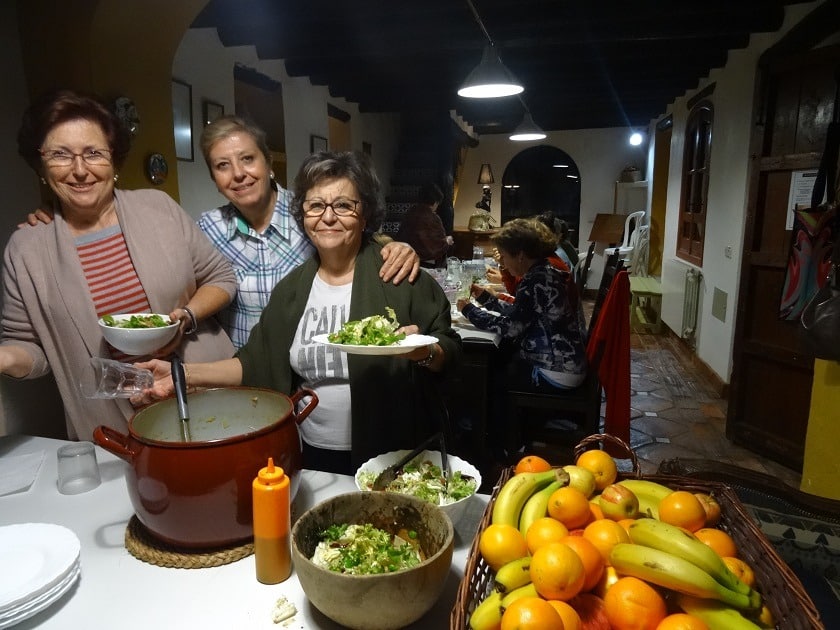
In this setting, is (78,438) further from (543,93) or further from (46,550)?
(543,93)

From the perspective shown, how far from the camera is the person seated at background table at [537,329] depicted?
282 cm

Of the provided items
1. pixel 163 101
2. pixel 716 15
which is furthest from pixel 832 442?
pixel 163 101

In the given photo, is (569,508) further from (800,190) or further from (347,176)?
(800,190)

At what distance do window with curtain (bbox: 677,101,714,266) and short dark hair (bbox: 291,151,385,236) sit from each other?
4.81 meters

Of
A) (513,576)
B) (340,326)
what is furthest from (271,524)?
(340,326)

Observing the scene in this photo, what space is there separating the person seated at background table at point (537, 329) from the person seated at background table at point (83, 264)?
165 cm

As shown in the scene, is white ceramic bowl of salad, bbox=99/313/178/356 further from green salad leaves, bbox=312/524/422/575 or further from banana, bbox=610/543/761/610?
banana, bbox=610/543/761/610

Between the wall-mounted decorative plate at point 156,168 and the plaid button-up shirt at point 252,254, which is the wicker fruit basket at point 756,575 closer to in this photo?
the plaid button-up shirt at point 252,254

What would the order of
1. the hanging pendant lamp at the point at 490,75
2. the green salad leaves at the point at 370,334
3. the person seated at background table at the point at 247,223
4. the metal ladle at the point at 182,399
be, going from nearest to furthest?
the metal ladle at the point at 182,399 → the green salad leaves at the point at 370,334 → the person seated at background table at the point at 247,223 → the hanging pendant lamp at the point at 490,75

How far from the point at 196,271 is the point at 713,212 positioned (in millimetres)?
4725

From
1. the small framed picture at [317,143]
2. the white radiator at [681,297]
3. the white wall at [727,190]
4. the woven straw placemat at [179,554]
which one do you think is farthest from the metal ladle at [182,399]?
the white radiator at [681,297]

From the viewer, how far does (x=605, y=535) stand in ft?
2.40

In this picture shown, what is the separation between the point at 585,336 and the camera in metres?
3.30

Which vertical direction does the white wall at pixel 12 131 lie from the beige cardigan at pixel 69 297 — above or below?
above
